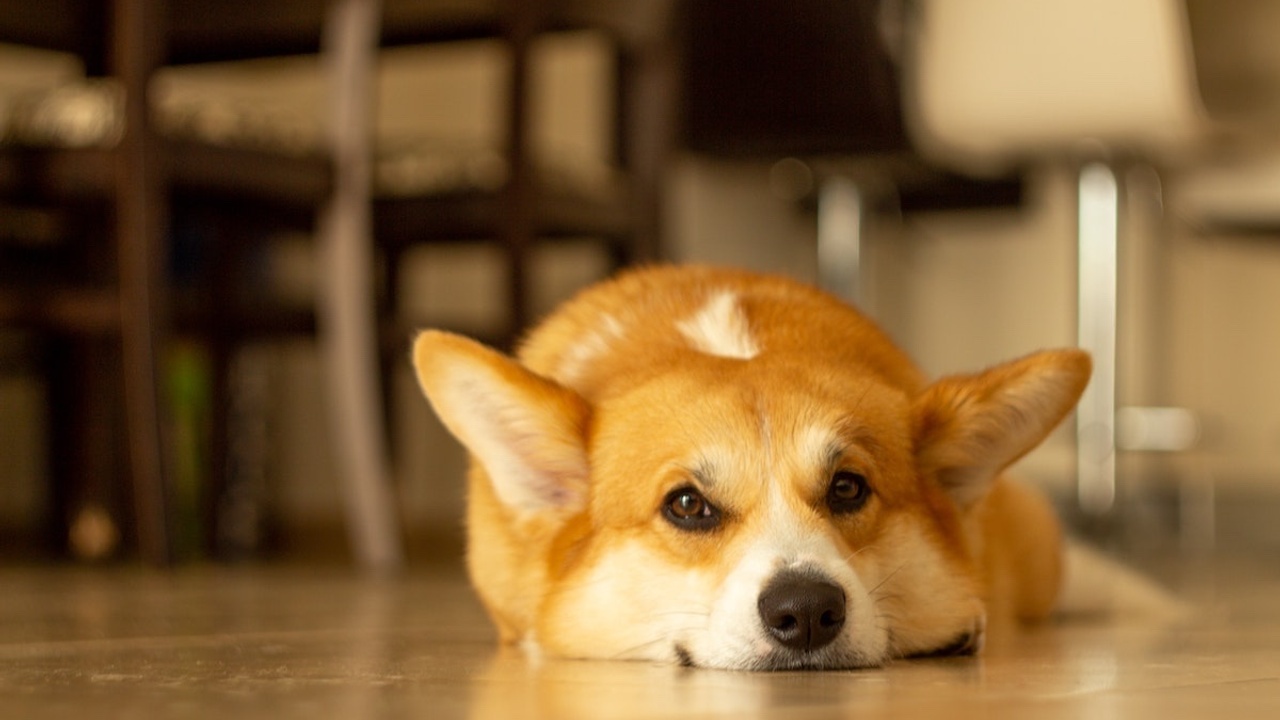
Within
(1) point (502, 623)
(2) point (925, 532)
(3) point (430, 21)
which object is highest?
(3) point (430, 21)

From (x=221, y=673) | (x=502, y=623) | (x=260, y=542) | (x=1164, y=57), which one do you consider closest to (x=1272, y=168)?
(x=1164, y=57)

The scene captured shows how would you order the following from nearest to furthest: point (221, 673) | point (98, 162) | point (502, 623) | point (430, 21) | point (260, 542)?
point (221, 673) < point (502, 623) < point (98, 162) < point (430, 21) < point (260, 542)

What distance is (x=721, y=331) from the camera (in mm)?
1730

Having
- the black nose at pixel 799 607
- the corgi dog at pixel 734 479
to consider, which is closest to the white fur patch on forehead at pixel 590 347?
the corgi dog at pixel 734 479

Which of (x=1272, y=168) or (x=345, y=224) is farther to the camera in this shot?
(x=1272, y=168)

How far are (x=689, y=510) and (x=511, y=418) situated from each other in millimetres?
232

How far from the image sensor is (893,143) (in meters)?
4.29

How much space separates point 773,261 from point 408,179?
6.79 feet

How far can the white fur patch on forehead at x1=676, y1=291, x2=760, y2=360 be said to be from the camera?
1.70m

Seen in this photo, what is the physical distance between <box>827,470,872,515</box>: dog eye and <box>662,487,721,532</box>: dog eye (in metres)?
0.11

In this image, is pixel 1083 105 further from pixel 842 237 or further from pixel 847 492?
pixel 847 492

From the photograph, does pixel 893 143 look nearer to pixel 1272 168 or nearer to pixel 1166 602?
pixel 1272 168

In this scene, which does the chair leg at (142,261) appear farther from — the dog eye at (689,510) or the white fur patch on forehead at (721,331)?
the dog eye at (689,510)

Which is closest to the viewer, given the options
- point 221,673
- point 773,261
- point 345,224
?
point 221,673
